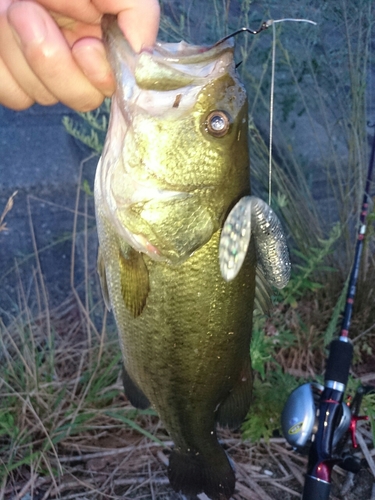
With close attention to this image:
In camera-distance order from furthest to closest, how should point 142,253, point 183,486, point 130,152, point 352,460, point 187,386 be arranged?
point 352,460, point 183,486, point 187,386, point 142,253, point 130,152

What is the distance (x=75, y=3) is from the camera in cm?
131

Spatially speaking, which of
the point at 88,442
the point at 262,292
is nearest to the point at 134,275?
the point at 262,292

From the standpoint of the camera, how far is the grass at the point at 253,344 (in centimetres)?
236

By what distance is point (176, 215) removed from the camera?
1311 millimetres

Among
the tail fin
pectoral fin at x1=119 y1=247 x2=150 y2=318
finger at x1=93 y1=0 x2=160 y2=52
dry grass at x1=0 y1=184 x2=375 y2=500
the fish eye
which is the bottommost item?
dry grass at x1=0 y1=184 x2=375 y2=500

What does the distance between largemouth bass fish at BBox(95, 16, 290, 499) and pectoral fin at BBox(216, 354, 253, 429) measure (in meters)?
0.05

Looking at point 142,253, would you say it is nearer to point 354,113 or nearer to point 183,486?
point 183,486

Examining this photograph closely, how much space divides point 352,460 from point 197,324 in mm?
1099

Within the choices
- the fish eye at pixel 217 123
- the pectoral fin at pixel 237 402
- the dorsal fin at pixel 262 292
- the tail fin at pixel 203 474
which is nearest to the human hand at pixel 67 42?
the fish eye at pixel 217 123

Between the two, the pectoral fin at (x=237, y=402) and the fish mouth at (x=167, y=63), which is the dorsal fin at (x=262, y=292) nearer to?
the pectoral fin at (x=237, y=402)

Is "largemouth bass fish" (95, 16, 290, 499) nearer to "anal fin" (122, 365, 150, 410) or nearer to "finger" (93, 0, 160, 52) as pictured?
"finger" (93, 0, 160, 52)

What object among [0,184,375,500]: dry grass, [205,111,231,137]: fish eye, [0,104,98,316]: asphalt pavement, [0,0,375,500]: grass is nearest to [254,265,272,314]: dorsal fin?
[205,111,231,137]: fish eye

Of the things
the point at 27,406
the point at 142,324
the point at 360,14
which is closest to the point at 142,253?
the point at 142,324

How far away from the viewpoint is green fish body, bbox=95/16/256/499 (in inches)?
47.8
